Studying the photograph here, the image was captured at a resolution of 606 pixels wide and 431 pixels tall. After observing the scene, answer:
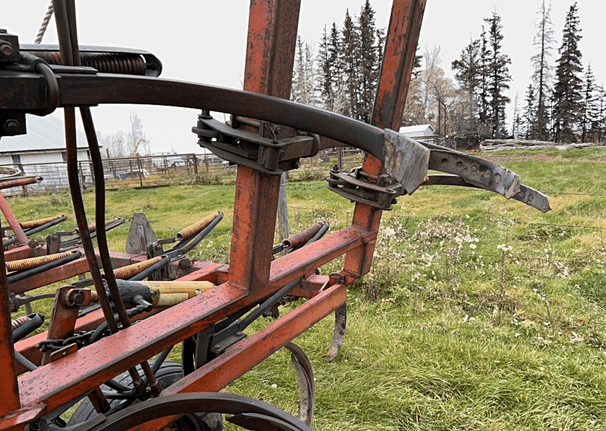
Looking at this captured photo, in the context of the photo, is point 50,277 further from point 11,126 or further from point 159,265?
point 11,126

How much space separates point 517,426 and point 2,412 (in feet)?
8.94

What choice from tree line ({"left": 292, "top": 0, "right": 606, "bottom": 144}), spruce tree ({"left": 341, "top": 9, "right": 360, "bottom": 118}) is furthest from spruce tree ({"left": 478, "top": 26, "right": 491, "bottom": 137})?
spruce tree ({"left": 341, "top": 9, "right": 360, "bottom": 118})

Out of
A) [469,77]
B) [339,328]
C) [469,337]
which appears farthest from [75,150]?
[469,77]

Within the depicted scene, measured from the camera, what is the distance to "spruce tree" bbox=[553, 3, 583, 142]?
3041 centimetres

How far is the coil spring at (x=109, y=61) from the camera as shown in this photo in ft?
3.45

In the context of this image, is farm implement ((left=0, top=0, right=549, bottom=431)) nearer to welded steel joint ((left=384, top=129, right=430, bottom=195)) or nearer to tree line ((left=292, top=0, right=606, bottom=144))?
welded steel joint ((left=384, top=129, right=430, bottom=195))

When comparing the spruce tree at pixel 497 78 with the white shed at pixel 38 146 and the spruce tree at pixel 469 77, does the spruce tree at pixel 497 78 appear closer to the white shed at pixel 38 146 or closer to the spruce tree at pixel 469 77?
the spruce tree at pixel 469 77

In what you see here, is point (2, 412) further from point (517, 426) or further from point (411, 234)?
point (411, 234)

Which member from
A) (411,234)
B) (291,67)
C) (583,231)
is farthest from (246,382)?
(583,231)

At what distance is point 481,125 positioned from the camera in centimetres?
3369

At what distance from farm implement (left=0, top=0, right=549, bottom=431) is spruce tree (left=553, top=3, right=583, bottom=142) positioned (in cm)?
3457

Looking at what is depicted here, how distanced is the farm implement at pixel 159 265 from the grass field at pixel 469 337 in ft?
4.27

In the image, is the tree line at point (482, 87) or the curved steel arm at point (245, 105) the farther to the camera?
the tree line at point (482, 87)

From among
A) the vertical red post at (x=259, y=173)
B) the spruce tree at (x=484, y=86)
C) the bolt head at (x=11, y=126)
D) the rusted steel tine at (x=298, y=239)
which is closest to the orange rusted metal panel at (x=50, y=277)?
the rusted steel tine at (x=298, y=239)
